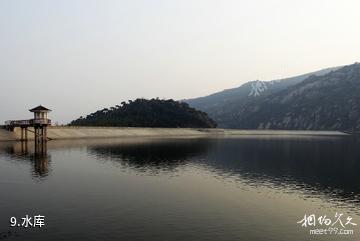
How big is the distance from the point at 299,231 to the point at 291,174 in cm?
3826

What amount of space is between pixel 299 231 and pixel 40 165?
2204 inches

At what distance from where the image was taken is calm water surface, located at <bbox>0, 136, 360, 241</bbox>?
35562mm

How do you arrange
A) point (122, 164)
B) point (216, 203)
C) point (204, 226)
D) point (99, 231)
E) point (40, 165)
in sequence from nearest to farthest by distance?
point (99, 231), point (204, 226), point (216, 203), point (40, 165), point (122, 164)

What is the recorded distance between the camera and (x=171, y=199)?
49500 millimetres

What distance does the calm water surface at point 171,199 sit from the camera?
117ft

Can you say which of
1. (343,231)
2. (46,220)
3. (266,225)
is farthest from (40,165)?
(343,231)

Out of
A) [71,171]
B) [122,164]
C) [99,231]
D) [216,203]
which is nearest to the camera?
[99,231]

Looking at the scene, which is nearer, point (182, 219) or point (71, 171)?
point (182, 219)

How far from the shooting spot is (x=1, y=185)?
184 ft

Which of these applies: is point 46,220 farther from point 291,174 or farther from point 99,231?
point 291,174

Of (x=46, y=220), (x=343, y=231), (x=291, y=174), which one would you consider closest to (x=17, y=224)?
(x=46, y=220)

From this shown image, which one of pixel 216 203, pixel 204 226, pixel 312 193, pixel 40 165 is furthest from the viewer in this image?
pixel 40 165

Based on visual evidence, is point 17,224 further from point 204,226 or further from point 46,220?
point 204,226

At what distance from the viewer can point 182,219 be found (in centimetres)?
3988
